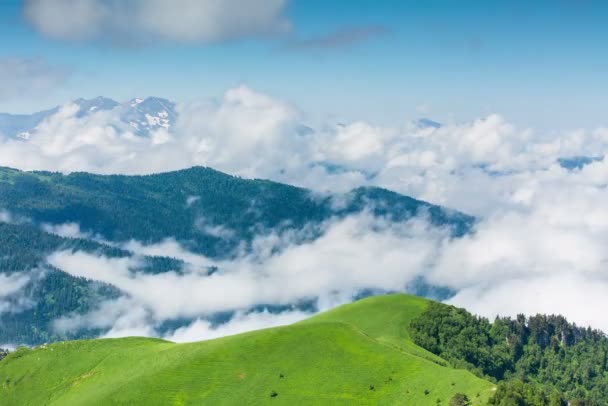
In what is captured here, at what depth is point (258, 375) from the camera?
16350cm

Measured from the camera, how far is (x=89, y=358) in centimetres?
19712

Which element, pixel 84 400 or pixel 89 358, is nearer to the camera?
pixel 84 400

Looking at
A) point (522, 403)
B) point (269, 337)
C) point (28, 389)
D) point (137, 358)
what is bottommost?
point (28, 389)

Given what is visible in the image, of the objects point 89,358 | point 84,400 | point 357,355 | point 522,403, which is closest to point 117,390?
point 84,400

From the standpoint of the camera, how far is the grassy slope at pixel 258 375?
154 meters

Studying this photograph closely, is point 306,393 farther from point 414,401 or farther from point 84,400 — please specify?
point 84,400

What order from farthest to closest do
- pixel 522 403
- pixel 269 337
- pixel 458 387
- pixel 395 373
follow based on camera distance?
pixel 269 337 → pixel 395 373 → pixel 458 387 → pixel 522 403

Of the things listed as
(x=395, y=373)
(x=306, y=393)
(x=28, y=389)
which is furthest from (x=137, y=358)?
(x=395, y=373)

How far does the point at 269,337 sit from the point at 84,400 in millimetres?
46860

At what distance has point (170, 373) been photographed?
165875 mm

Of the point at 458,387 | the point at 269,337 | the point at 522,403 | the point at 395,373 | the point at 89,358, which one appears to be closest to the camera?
the point at 522,403

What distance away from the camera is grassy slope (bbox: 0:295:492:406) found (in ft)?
504

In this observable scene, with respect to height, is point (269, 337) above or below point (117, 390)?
above

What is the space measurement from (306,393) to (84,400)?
5417cm
